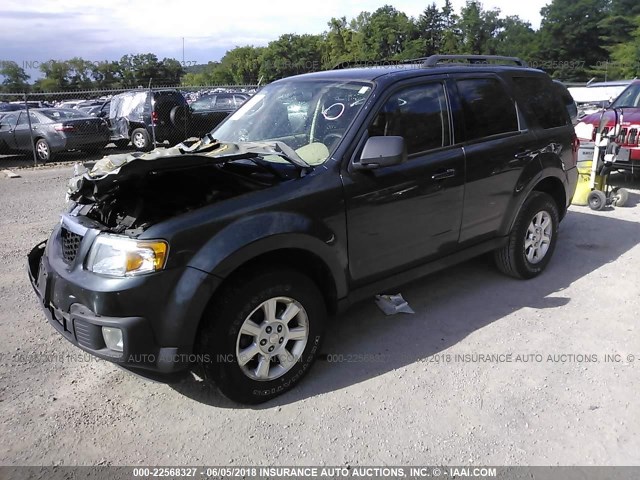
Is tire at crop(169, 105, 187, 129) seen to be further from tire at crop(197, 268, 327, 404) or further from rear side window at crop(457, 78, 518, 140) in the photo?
tire at crop(197, 268, 327, 404)

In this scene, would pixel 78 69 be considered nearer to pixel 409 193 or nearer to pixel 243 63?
pixel 243 63

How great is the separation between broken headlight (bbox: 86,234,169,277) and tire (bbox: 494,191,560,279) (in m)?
3.21

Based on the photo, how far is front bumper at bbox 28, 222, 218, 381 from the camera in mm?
2641

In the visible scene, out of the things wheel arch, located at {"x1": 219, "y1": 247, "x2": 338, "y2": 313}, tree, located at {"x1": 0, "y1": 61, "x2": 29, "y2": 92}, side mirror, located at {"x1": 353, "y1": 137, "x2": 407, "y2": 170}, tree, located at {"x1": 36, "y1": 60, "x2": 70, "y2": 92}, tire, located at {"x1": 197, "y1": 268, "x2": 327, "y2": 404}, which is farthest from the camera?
tree, located at {"x1": 36, "y1": 60, "x2": 70, "y2": 92}

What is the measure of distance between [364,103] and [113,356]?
2239 mm

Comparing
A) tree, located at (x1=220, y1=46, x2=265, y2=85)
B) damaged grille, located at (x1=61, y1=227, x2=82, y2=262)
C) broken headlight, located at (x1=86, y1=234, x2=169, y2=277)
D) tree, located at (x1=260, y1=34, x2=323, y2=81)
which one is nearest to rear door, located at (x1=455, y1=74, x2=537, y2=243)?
broken headlight, located at (x1=86, y1=234, x2=169, y2=277)

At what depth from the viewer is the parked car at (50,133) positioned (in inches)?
512

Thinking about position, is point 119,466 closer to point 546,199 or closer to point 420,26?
point 546,199

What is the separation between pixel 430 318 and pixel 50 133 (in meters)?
12.1

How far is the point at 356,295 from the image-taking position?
353cm

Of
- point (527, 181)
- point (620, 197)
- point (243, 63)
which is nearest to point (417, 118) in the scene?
point (527, 181)

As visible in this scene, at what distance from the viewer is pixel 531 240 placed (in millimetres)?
4828

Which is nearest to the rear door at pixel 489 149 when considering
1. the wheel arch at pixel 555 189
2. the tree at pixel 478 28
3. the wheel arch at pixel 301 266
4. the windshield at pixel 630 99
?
the wheel arch at pixel 555 189

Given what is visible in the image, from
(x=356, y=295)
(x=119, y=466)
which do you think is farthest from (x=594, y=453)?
(x=119, y=466)
